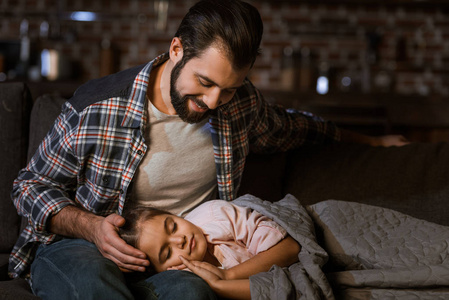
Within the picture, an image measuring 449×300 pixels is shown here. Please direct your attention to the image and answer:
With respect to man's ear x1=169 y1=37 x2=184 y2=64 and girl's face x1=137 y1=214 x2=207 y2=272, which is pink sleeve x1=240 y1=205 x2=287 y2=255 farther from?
man's ear x1=169 y1=37 x2=184 y2=64

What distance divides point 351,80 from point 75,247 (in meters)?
3.78

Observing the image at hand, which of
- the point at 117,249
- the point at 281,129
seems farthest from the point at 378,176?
the point at 117,249

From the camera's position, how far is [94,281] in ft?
3.83

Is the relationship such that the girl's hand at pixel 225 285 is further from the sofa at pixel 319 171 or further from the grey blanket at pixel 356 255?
the sofa at pixel 319 171

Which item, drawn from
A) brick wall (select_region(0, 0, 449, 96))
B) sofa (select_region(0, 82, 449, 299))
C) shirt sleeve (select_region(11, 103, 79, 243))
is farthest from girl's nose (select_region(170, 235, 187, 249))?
brick wall (select_region(0, 0, 449, 96))

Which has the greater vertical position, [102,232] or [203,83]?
[203,83]

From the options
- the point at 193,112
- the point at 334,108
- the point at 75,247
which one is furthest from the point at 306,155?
the point at 334,108

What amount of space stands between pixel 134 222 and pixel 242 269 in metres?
0.35

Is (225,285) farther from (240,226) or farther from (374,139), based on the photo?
(374,139)

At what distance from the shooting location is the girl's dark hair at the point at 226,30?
138 cm

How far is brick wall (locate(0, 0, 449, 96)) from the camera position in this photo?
183 inches

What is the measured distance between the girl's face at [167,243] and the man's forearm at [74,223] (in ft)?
0.50

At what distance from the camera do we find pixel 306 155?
1.92 metres

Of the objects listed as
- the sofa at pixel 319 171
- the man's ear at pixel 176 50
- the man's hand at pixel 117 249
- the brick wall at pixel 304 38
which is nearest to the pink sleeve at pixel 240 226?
the man's hand at pixel 117 249
